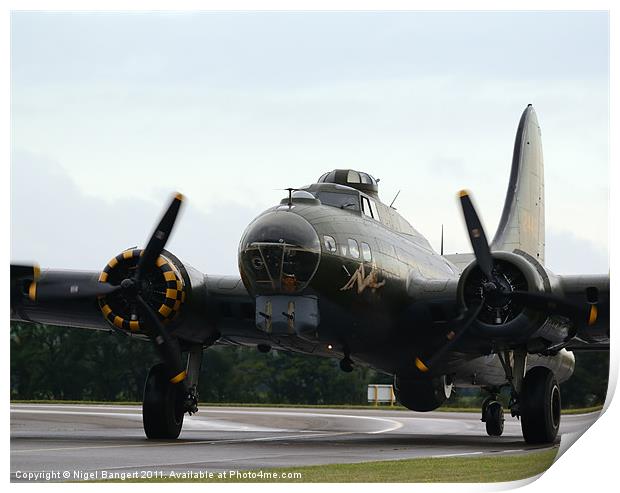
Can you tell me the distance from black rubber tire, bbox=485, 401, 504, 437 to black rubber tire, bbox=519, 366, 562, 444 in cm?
540

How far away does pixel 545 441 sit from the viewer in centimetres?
2173

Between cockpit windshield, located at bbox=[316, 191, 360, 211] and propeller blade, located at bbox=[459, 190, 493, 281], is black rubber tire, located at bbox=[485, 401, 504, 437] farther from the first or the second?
cockpit windshield, located at bbox=[316, 191, 360, 211]

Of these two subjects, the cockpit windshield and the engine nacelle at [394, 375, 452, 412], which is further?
the engine nacelle at [394, 375, 452, 412]

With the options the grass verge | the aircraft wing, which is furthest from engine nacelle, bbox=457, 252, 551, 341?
the aircraft wing

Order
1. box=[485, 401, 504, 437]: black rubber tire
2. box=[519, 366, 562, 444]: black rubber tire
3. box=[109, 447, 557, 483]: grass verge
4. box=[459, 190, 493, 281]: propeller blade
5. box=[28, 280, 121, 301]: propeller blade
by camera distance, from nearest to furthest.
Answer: box=[109, 447, 557, 483]: grass verge → box=[459, 190, 493, 281]: propeller blade → box=[28, 280, 121, 301]: propeller blade → box=[519, 366, 562, 444]: black rubber tire → box=[485, 401, 504, 437]: black rubber tire

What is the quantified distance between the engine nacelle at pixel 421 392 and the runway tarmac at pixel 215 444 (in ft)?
2.62

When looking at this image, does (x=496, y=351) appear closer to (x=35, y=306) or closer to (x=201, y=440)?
(x=201, y=440)

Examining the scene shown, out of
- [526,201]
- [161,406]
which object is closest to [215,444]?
[161,406]

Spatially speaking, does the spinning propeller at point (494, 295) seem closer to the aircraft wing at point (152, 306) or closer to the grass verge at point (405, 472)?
the grass verge at point (405, 472)

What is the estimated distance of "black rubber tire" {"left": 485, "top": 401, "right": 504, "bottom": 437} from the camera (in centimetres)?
2755

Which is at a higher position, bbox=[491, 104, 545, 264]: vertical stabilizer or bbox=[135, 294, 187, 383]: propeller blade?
bbox=[491, 104, 545, 264]: vertical stabilizer

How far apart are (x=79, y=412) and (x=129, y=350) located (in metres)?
9.37

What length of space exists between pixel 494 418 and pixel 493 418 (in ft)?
0.08

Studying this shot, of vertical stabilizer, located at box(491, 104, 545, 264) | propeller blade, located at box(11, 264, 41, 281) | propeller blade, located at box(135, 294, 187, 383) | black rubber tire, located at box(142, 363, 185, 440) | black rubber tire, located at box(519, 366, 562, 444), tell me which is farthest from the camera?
vertical stabilizer, located at box(491, 104, 545, 264)
